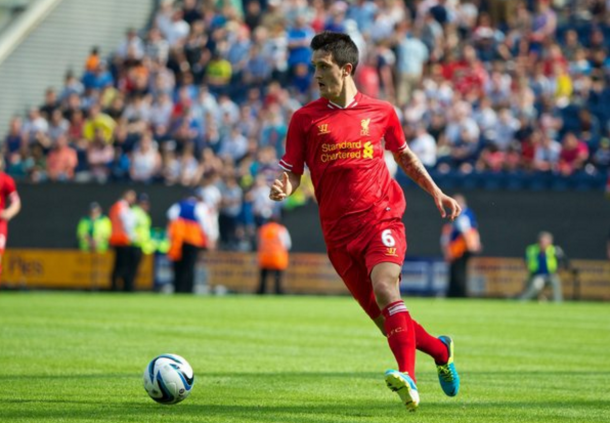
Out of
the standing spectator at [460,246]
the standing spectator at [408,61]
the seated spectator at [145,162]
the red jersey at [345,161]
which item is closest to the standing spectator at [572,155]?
the standing spectator at [460,246]

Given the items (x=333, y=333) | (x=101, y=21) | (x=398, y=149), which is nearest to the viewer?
(x=398, y=149)

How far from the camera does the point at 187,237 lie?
28.9 meters

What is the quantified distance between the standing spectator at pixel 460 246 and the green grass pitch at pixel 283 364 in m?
5.01

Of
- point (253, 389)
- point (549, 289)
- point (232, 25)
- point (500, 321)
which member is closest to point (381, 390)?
point (253, 389)

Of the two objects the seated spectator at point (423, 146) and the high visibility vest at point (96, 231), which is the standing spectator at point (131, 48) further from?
the seated spectator at point (423, 146)

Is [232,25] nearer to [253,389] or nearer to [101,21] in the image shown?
[101,21]

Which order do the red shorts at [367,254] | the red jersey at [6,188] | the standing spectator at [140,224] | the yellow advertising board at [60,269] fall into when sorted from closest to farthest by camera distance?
1. the red shorts at [367,254]
2. the red jersey at [6,188]
3. the standing spectator at [140,224]
4. the yellow advertising board at [60,269]

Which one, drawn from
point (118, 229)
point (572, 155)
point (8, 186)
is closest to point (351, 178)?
point (8, 186)

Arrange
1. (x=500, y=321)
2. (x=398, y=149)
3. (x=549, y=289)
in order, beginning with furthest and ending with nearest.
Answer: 1. (x=549, y=289)
2. (x=500, y=321)
3. (x=398, y=149)

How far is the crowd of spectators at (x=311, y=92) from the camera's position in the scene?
1174 inches

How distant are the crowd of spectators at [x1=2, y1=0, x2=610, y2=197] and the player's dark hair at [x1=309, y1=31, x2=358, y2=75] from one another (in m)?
19.6

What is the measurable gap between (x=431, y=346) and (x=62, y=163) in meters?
23.5

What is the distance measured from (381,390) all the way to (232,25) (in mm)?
24995

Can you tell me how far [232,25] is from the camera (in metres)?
34.7
